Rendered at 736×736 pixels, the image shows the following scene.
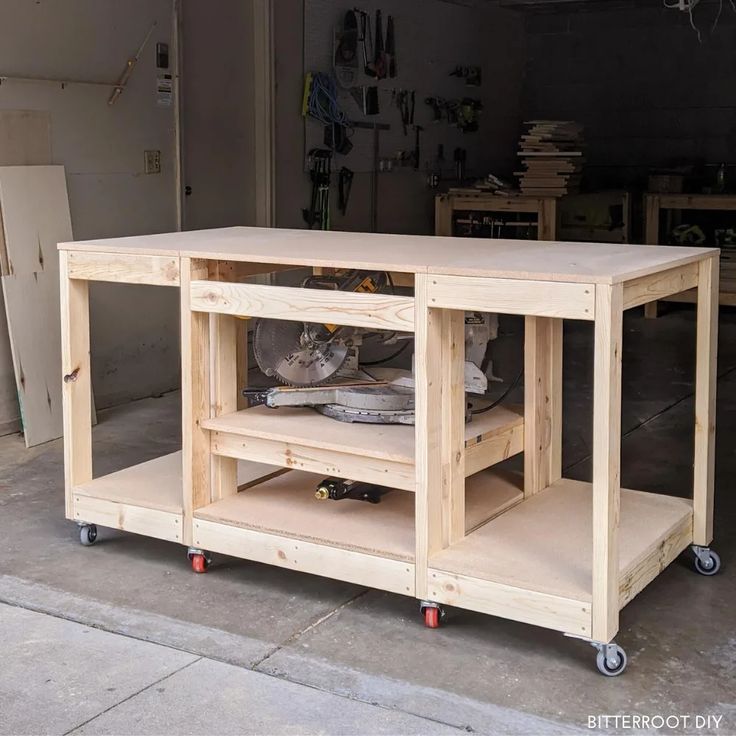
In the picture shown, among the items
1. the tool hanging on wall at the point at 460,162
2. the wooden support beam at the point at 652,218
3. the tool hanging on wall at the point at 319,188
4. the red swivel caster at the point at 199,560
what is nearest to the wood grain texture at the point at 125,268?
the red swivel caster at the point at 199,560

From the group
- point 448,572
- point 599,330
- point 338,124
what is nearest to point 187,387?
point 448,572

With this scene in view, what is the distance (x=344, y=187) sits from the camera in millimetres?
7328

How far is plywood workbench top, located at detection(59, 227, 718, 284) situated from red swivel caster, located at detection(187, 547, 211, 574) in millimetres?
836

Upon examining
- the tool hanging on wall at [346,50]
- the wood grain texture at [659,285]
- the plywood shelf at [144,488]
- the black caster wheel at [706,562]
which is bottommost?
the black caster wheel at [706,562]

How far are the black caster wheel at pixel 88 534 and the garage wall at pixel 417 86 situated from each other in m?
3.49

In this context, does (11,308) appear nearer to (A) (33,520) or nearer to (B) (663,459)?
(A) (33,520)

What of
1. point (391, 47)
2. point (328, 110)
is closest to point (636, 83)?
point (391, 47)

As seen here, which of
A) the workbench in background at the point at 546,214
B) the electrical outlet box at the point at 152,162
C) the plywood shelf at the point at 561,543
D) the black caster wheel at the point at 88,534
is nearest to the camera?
the plywood shelf at the point at 561,543

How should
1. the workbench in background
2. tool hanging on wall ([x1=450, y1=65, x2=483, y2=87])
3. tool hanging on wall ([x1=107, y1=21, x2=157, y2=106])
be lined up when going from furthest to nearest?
1. tool hanging on wall ([x1=450, y1=65, x2=483, y2=87])
2. the workbench in background
3. tool hanging on wall ([x1=107, y1=21, x2=157, y2=106])

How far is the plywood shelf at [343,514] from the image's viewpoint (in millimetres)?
2893

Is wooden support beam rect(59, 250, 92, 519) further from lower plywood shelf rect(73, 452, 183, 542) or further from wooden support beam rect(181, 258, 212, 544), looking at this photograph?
wooden support beam rect(181, 258, 212, 544)

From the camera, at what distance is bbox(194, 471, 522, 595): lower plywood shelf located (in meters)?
2.82

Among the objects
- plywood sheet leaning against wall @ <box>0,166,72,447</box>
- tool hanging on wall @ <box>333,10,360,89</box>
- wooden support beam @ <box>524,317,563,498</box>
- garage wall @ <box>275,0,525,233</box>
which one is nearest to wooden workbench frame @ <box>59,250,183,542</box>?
wooden support beam @ <box>524,317,563,498</box>

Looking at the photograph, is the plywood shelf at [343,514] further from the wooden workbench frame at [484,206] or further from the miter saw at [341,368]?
the wooden workbench frame at [484,206]
